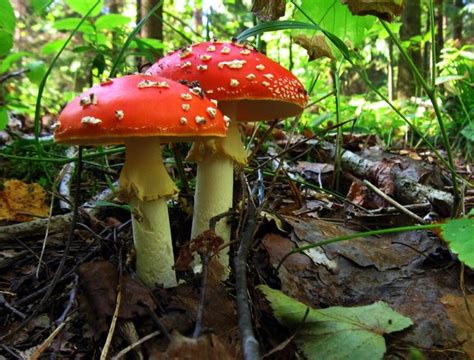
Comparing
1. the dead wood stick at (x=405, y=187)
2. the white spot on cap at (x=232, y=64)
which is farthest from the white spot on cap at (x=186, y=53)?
the dead wood stick at (x=405, y=187)

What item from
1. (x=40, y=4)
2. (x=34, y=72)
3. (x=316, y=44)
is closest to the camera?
(x=40, y=4)

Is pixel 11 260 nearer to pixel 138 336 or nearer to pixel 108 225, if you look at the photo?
pixel 108 225

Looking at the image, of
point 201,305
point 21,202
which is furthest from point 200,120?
point 21,202

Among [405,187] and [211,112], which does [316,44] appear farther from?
[405,187]

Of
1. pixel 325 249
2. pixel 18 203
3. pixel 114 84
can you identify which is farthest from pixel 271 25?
pixel 18 203

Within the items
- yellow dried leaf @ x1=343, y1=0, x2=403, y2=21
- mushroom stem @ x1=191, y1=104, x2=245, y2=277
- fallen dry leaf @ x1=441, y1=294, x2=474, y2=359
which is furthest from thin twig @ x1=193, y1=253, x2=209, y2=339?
yellow dried leaf @ x1=343, y1=0, x2=403, y2=21

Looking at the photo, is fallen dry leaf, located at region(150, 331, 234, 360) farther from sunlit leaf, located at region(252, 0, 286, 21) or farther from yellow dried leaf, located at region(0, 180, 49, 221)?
yellow dried leaf, located at region(0, 180, 49, 221)
